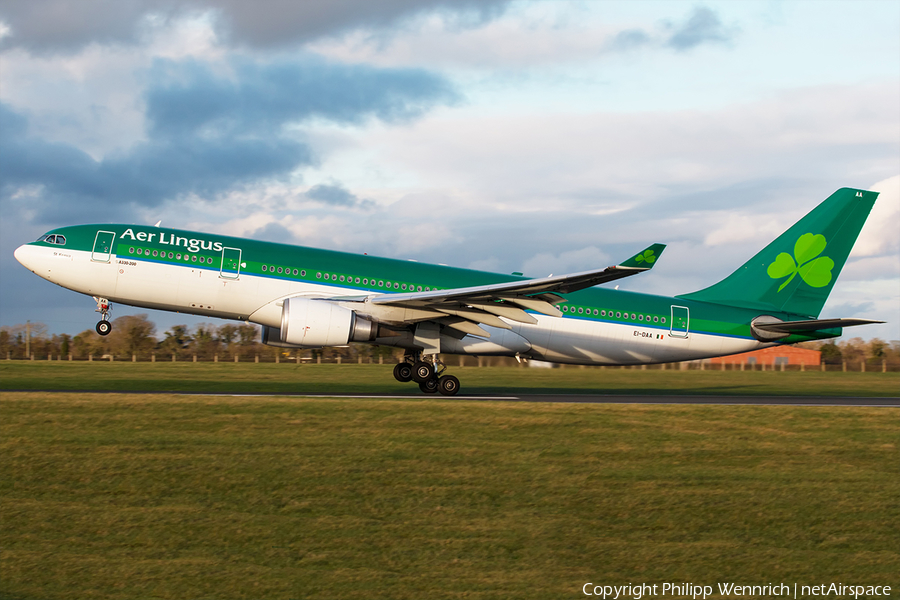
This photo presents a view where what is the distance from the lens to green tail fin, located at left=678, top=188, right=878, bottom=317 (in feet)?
91.8

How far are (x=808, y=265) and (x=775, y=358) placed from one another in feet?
92.1

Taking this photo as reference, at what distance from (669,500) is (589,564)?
2774 millimetres

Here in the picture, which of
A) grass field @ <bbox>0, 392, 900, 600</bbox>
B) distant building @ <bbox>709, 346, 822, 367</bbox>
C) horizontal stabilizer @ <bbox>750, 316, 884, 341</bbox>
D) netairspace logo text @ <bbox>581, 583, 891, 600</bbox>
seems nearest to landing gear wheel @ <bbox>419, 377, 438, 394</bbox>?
grass field @ <bbox>0, 392, 900, 600</bbox>

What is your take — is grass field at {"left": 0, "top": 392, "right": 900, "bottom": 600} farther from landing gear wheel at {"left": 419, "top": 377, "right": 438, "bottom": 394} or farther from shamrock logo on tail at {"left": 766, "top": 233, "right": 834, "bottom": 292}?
shamrock logo on tail at {"left": 766, "top": 233, "right": 834, "bottom": 292}

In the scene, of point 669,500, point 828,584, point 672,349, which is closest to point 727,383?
point 672,349

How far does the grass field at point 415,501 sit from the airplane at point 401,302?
193 inches

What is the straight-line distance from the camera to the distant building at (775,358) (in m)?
52.5

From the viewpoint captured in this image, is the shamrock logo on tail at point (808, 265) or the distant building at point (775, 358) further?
the distant building at point (775, 358)

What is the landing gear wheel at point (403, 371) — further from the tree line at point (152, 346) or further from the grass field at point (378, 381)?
the tree line at point (152, 346)

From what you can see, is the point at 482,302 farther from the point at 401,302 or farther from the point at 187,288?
the point at 187,288

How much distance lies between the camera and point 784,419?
17750 millimetres

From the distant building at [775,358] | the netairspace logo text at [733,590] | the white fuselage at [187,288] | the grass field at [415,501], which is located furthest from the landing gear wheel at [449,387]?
the distant building at [775,358]

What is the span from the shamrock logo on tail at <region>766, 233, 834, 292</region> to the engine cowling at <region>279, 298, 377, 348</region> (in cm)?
1612

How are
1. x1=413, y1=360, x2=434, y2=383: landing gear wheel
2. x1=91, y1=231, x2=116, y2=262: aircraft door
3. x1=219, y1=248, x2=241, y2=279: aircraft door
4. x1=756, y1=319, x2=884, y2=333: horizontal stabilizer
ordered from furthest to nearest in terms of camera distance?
1. x1=756, y1=319, x2=884, y2=333: horizontal stabilizer
2. x1=413, y1=360, x2=434, y2=383: landing gear wheel
3. x1=219, y1=248, x2=241, y2=279: aircraft door
4. x1=91, y1=231, x2=116, y2=262: aircraft door
